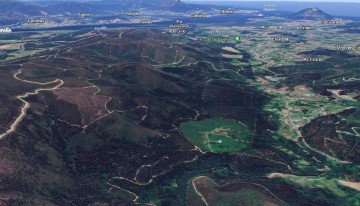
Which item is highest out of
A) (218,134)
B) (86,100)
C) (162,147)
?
(86,100)

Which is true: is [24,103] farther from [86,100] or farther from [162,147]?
[162,147]

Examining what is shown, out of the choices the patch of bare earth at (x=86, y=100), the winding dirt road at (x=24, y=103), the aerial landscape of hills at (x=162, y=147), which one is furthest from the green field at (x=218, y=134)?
the winding dirt road at (x=24, y=103)

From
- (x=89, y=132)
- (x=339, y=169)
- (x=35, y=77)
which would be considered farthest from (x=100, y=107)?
(x=339, y=169)

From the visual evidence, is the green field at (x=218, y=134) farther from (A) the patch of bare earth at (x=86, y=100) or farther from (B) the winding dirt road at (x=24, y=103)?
(B) the winding dirt road at (x=24, y=103)

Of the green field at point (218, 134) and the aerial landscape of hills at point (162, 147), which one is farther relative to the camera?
the green field at point (218, 134)

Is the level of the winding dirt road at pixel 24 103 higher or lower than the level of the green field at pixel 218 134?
higher

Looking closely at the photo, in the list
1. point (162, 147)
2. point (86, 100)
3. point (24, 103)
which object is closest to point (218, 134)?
point (162, 147)
